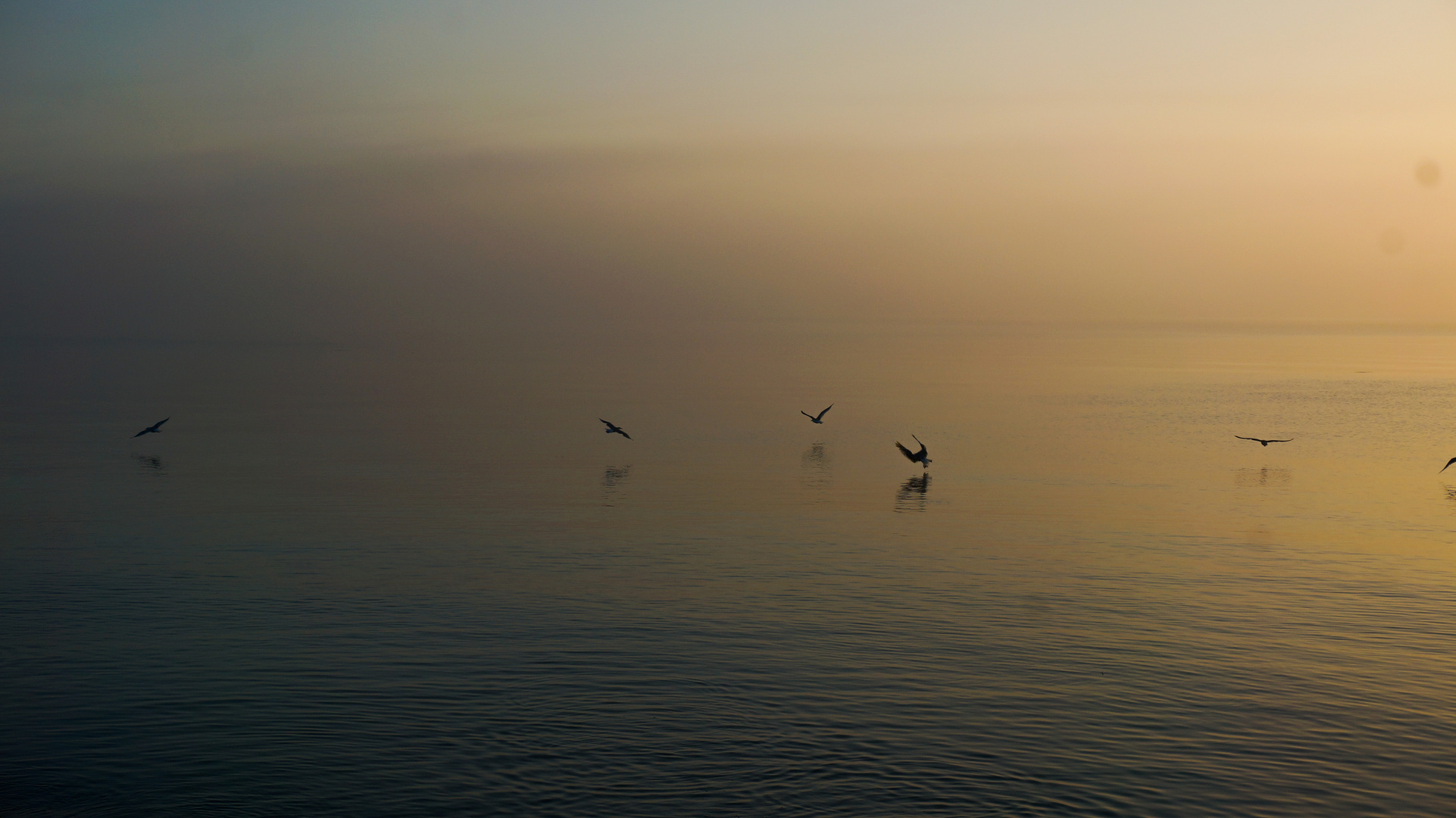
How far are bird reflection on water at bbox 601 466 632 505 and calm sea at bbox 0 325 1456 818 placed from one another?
0.29 m

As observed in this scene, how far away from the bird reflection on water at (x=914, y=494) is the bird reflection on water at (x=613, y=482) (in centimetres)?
916

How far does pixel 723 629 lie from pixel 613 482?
20371mm

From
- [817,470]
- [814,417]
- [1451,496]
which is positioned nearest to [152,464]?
[817,470]

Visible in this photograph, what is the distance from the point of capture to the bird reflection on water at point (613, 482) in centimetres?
4031

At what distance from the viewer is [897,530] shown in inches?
1358

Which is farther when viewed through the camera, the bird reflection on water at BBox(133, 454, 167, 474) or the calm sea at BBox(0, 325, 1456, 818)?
the bird reflection on water at BBox(133, 454, 167, 474)

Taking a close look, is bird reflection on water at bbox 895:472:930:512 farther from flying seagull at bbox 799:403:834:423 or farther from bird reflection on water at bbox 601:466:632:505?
flying seagull at bbox 799:403:834:423

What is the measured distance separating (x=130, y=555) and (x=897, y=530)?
1983 cm

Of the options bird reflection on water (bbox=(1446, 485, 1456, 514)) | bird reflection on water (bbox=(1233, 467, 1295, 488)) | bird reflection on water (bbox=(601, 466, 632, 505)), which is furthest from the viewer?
bird reflection on water (bbox=(1233, 467, 1295, 488))

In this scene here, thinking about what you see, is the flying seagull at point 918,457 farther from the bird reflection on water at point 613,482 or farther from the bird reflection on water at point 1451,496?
the bird reflection on water at point 1451,496

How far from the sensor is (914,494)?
136 feet

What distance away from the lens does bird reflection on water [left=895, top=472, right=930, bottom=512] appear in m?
38.8

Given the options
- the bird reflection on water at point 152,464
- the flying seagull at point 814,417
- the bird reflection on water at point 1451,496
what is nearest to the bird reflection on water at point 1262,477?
the bird reflection on water at point 1451,496

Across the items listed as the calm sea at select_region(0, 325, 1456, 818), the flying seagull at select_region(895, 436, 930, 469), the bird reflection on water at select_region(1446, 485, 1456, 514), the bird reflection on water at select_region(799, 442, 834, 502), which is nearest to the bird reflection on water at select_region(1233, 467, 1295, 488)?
the calm sea at select_region(0, 325, 1456, 818)
